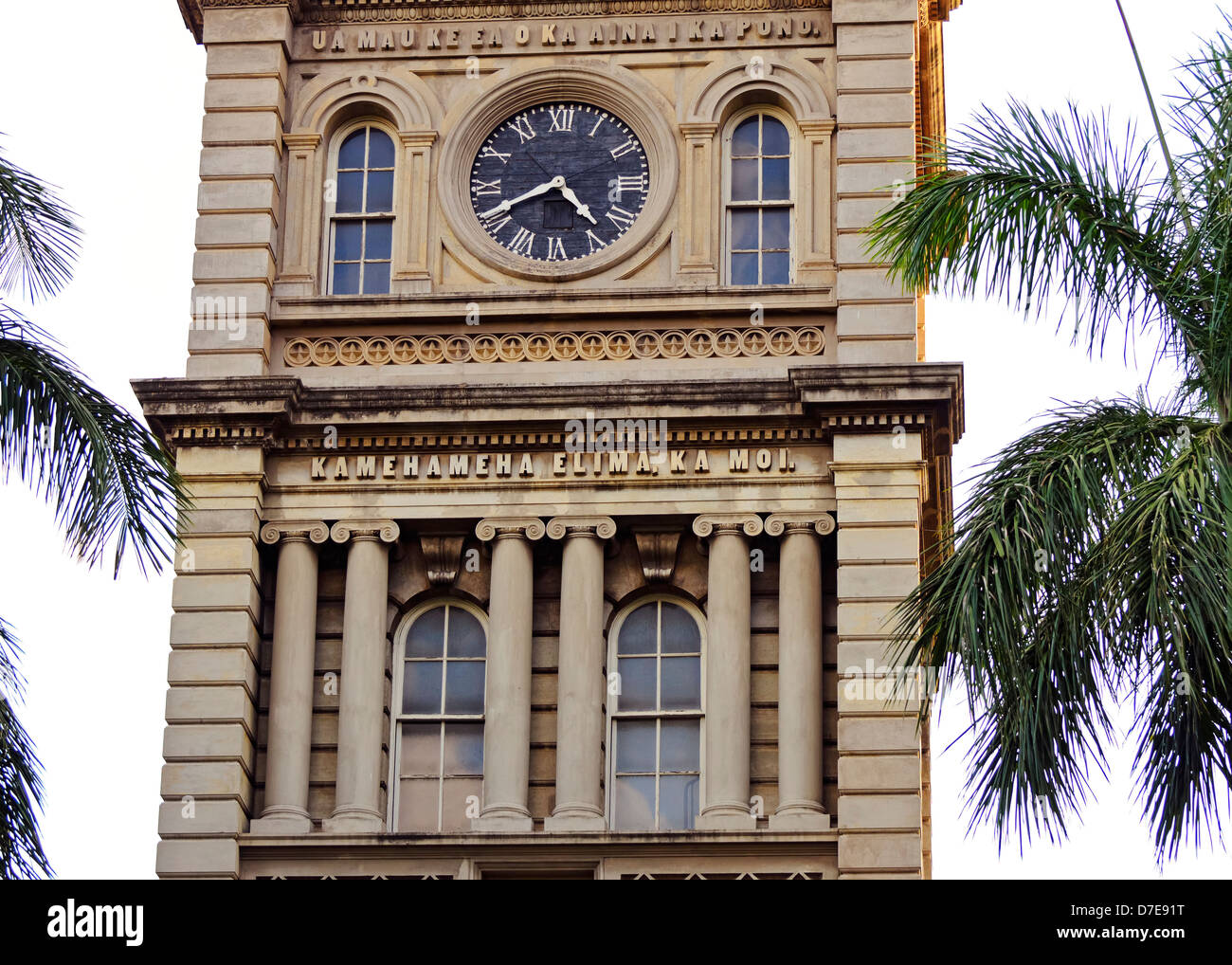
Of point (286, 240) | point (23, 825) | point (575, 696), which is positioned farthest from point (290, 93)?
point (23, 825)

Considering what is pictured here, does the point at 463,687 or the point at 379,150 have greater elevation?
the point at 379,150

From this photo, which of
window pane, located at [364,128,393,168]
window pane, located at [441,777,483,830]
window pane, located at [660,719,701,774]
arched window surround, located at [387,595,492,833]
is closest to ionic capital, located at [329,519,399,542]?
arched window surround, located at [387,595,492,833]

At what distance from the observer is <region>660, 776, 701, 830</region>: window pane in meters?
28.8

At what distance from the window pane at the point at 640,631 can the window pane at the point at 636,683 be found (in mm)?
133

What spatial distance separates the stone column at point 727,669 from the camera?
2830 centimetres

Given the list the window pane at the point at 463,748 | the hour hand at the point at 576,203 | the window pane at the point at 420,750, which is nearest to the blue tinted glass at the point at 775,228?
the hour hand at the point at 576,203

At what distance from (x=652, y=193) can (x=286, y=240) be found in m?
4.20

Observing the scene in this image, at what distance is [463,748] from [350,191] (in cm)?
688

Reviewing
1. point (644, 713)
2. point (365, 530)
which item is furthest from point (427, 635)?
point (644, 713)

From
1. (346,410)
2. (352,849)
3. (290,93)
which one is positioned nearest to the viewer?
(352,849)

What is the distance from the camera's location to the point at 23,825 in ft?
67.2

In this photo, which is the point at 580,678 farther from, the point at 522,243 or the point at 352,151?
the point at 352,151

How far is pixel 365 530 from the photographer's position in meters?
29.9
